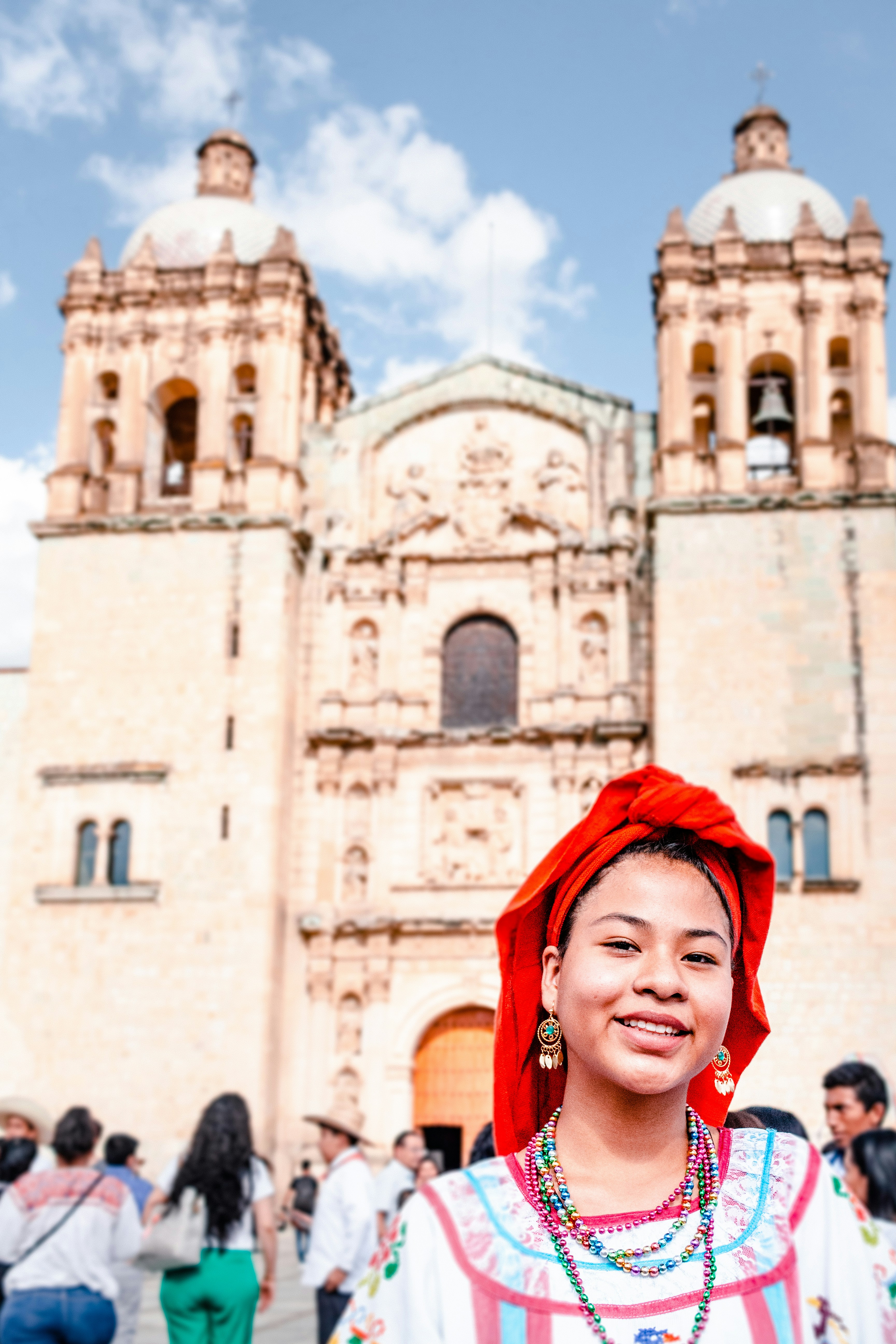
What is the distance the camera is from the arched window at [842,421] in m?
20.9

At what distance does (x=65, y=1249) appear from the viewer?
18.2ft

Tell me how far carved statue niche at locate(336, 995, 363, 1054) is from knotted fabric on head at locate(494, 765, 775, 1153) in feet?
57.5

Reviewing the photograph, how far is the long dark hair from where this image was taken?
5875 millimetres

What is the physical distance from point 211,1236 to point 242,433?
17851 mm

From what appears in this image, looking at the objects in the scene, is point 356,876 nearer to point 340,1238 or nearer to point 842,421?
point 842,421

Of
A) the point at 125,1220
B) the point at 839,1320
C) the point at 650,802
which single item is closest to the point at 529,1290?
the point at 839,1320

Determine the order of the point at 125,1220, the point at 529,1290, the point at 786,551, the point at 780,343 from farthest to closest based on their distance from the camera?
the point at 780,343 < the point at 786,551 < the point at 125,1220 < the point at 529,1290

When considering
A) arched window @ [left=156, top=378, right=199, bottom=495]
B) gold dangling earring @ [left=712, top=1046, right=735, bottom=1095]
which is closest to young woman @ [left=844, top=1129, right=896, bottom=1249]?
gold dangling earring @ [left=712, top=1046, right=735, bottom=1095]

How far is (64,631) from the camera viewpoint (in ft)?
68.8

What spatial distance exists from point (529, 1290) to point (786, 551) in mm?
18516

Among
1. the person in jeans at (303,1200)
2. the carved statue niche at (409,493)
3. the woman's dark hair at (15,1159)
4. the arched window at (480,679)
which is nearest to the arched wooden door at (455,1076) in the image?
the person in jeans at (303,1200)

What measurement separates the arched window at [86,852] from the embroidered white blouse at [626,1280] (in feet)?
60.9

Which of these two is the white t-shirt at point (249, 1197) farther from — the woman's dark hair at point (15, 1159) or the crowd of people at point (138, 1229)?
the woman's dark hair at point (15, 1159)

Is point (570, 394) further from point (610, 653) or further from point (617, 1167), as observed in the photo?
point (617, 1167)
